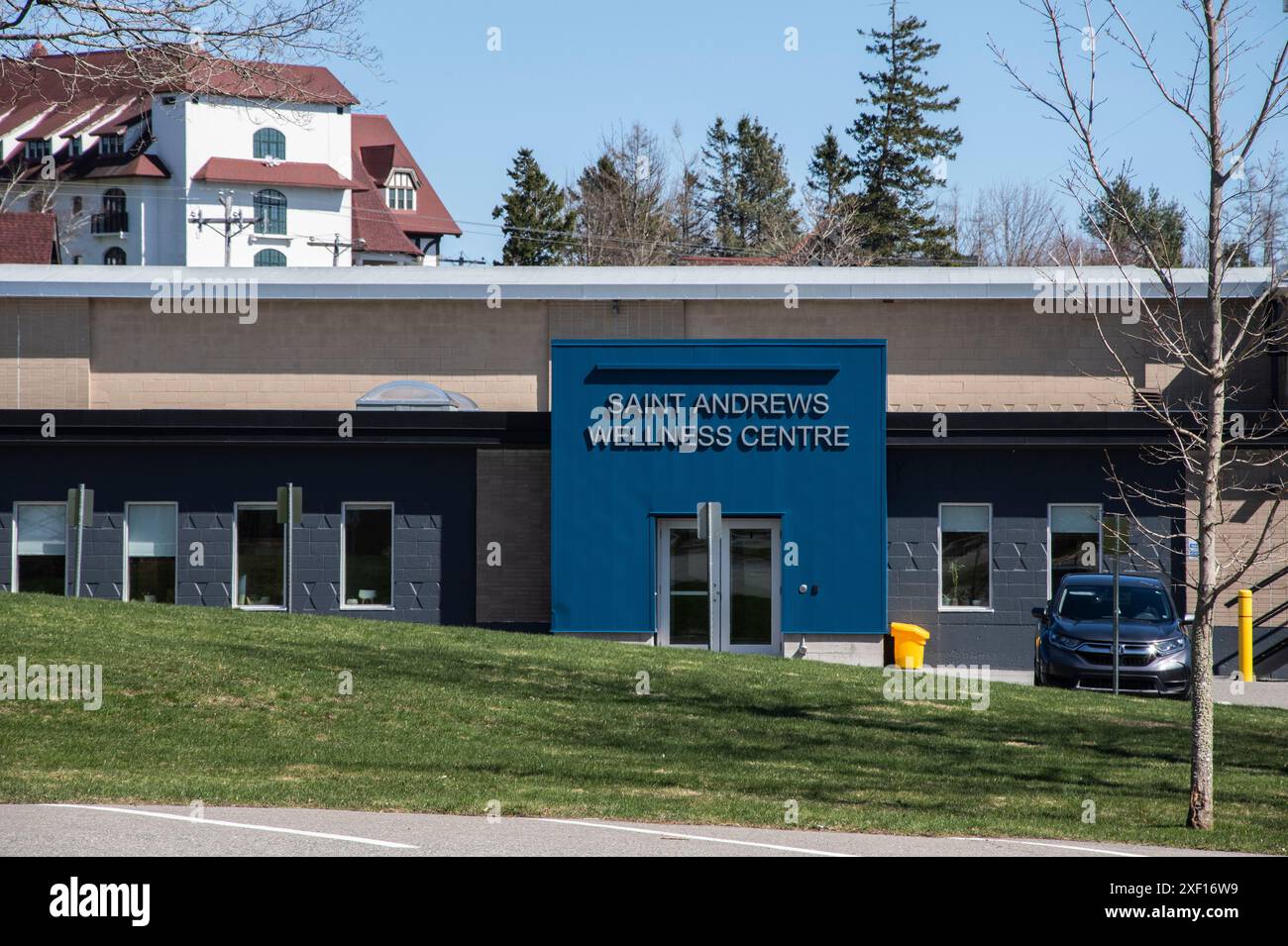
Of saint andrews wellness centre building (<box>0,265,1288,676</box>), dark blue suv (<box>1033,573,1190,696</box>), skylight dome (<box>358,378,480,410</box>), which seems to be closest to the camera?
dark blue suv (<box>1033,573,1190,696</box>)

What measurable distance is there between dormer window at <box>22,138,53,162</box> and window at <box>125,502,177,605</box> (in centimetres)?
7174

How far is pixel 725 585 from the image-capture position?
25.2 meters

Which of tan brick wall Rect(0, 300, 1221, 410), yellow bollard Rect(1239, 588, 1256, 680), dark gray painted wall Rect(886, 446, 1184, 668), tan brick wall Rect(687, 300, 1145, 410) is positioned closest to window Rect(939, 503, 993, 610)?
dark gray painted wall Rect(886, 446, 1184, 668)

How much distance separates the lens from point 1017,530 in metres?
26.3

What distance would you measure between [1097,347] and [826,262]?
36557 mm

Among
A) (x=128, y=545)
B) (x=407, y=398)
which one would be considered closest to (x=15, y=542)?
(x=128, y=545)

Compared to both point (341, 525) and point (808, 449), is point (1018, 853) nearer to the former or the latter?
point (808, 449)

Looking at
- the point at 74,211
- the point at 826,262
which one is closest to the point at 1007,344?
the point at 826,262

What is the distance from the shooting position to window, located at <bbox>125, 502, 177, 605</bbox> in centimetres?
2628

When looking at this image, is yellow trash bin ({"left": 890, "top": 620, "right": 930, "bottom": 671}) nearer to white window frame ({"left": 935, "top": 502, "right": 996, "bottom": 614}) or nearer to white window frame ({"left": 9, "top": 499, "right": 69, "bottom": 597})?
white window frame ({"left": 935, "top": 502, "right": 996, "bottom": 614})

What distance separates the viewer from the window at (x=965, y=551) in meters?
26.5

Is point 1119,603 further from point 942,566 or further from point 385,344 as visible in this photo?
point 385,344

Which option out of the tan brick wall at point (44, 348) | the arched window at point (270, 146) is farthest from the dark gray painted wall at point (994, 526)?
the arched window at point (270, 146)

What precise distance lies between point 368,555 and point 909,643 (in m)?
9.69
